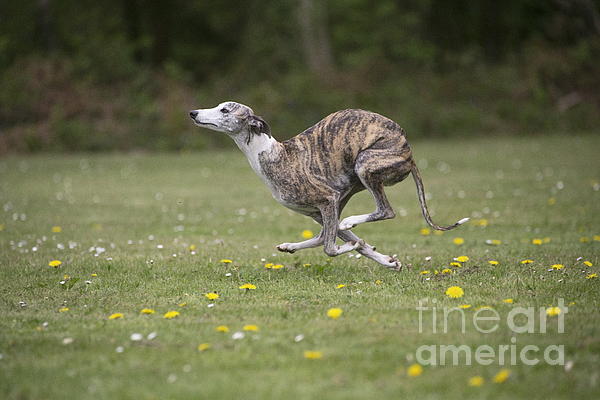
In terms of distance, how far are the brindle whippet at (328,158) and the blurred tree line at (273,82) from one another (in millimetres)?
16120

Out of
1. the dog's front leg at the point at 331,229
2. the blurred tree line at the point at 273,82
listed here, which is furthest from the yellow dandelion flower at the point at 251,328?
the blurred tree line at the point at 273,82

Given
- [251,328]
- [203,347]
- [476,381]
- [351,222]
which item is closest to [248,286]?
[351,222]

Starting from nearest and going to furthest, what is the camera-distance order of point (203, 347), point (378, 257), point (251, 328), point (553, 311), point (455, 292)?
point (203, 347), point (251, 328), point (553, 311), point (455, 292), point (378, 257)

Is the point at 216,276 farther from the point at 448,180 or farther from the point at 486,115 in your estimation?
the point at 486,115

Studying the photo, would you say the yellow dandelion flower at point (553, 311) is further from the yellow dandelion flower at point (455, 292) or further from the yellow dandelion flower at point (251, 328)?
the yellow dandelion flower at point (251, 328)

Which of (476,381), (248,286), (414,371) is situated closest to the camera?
(476,381)

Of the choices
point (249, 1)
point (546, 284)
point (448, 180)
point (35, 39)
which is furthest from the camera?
point (249, 1)

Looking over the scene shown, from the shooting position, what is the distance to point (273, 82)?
28.0 metres

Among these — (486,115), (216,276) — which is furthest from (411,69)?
(216,276)

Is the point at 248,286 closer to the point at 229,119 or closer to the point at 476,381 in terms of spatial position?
the point at 229,119

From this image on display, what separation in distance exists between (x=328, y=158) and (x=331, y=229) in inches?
26.9

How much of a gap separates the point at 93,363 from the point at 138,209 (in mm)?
8186

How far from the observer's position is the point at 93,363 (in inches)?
188

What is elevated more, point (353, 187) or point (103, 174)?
point (353, 187)
